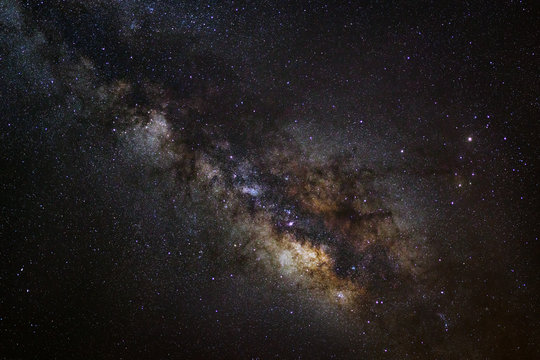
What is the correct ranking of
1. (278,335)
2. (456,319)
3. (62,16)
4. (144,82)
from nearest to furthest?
(62,16)
(144,82)
(456,319)
(278,335)

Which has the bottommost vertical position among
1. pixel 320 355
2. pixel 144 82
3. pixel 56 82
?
pixel 320 355

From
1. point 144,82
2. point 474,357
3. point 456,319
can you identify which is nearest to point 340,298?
point 456,319

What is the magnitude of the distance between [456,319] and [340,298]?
1.96m

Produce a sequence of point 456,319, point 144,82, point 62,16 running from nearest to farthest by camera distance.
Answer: point 62,16 → point 144,82 → point 456,319

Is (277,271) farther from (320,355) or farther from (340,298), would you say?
(320,355)

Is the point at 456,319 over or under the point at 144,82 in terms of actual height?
under

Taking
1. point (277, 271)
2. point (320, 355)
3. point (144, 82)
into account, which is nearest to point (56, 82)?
point (144, 82)

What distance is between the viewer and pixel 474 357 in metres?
4.43

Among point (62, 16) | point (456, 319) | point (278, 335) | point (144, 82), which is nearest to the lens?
point (62, 16)

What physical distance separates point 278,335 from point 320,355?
0.82 metres

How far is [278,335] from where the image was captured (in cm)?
468

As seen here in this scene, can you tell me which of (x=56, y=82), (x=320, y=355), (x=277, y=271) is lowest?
(x=320, y=355)

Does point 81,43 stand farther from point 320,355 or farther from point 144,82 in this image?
point 320,355

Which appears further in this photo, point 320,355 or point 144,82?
point 320,355
